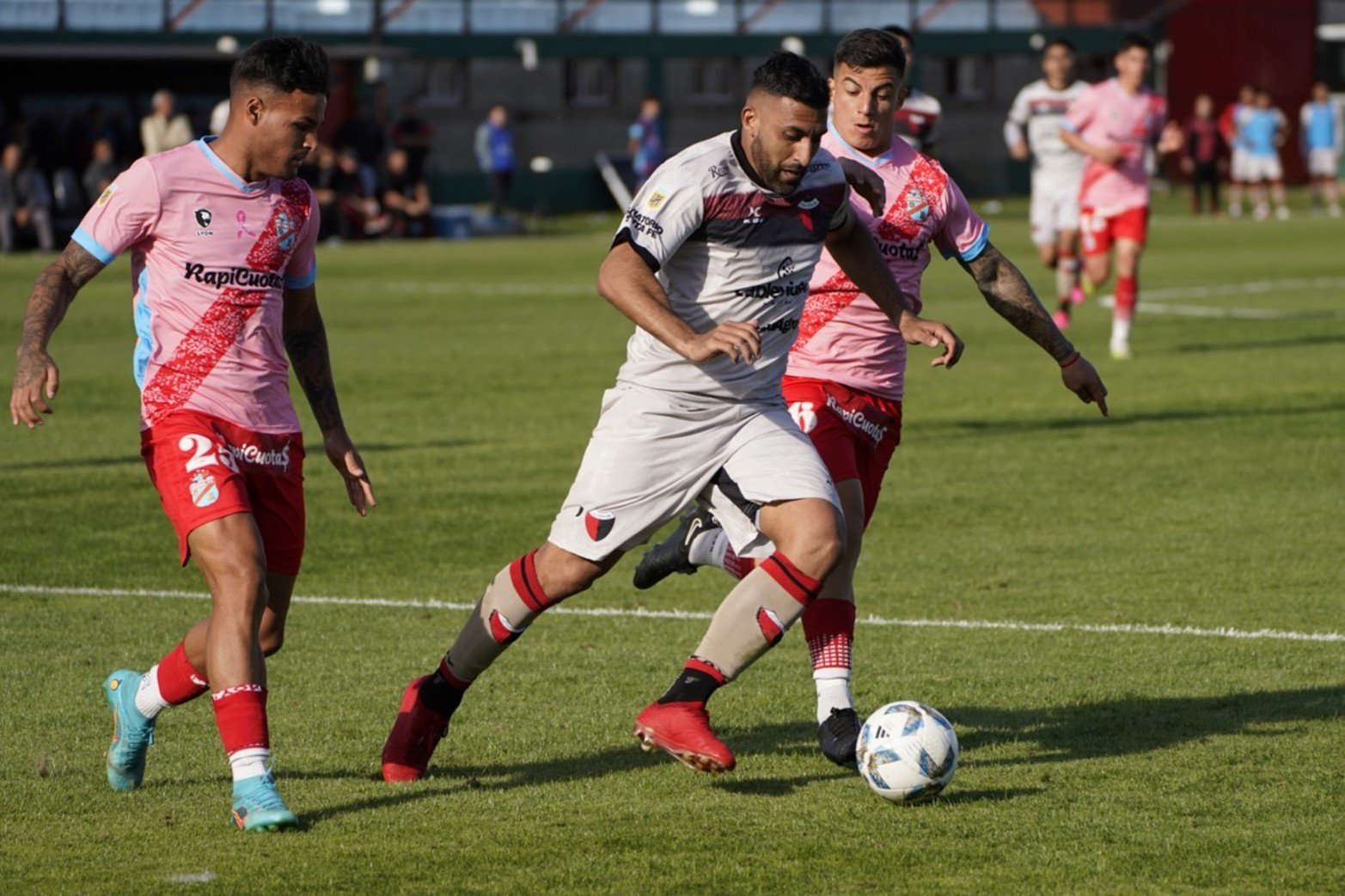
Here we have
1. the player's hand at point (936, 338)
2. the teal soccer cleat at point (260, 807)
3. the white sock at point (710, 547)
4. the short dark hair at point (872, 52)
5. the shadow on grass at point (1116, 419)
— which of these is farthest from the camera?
the shadow on grass at point (1116, 419)

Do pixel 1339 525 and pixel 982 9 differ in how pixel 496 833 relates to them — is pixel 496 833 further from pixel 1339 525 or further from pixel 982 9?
pixel 982 9

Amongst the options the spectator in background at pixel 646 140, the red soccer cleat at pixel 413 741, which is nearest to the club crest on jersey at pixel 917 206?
the red soccer cleat at pixel 413 741

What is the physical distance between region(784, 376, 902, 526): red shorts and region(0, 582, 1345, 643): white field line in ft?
4.84

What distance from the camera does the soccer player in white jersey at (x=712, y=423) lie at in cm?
581

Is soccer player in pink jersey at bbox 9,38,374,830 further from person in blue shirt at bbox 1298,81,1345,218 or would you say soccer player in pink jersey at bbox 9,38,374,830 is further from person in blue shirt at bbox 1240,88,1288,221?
person in blue shirt at bbox 1298,81,1345,218

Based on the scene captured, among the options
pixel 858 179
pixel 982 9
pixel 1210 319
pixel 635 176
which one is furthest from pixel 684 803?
pixel 982 9

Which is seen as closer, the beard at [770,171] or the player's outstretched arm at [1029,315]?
the beard at [770,171]

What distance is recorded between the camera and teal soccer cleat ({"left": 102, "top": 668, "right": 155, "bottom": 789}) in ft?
19.5

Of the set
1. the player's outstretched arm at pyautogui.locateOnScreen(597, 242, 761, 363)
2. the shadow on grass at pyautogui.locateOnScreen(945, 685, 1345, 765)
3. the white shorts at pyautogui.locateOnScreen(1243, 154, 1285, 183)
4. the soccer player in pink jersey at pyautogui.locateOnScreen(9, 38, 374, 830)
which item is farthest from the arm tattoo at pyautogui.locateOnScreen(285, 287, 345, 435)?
the white shorts at pyautogui.locateOnScreen(1243, 154, 1285, 183)

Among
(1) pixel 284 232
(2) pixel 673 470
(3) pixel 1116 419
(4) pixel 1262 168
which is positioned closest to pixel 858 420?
(2) pixel 673 470

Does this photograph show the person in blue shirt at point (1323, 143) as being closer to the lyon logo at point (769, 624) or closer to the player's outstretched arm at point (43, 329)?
the lyon logo at point (769, 624)

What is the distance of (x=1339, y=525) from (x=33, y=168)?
26415 millimetres

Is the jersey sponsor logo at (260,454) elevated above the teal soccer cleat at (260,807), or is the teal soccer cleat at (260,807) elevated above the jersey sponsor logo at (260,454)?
the jersey sponsor logo at (260,454)

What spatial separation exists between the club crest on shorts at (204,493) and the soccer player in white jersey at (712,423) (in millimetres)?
890
